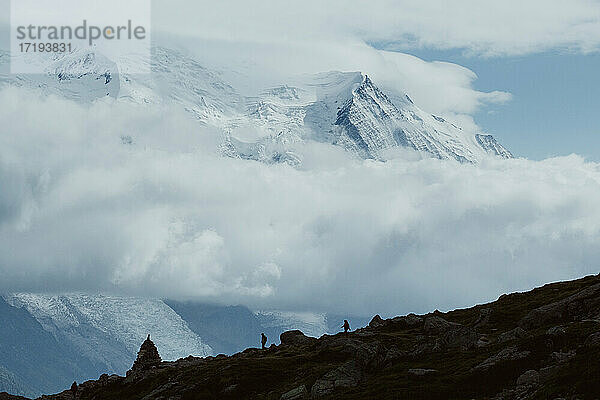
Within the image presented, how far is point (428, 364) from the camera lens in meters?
89.4

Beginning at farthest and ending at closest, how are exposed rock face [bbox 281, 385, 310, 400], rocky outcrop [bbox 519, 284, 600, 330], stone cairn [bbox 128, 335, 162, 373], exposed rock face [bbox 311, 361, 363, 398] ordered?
1. stone cairn [bbox 128, 335, 162, 373]
2. rocky outcrop [bbox 519, 284, 600, 330]
3. exposed rock face [bbox 281, 385, 310, 400]
4. exposed rock face [bbox 311, 361, 363, 398]

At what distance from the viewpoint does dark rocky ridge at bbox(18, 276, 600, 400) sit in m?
73.9

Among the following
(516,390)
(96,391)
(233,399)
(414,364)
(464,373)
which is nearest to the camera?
(516,390)

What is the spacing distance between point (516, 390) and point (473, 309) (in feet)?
237

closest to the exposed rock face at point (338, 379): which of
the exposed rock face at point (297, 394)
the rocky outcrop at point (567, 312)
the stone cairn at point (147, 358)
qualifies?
the exposed rock face at point (297, 394)

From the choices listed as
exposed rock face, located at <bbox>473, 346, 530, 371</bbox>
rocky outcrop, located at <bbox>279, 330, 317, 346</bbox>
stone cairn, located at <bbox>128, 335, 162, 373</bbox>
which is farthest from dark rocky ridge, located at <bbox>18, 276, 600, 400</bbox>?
stone cairn, located at <bbox>128, 335, 162, 373</bbox>

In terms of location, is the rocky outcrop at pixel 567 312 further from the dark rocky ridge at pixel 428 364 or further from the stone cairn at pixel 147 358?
the stone cairn at pixel 147 358

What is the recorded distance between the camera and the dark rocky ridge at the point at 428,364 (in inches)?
2908

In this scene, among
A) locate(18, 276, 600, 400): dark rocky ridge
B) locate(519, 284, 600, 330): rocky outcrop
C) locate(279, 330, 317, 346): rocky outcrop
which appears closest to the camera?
locate(18, 276, 600, 400): dark rocky ridge

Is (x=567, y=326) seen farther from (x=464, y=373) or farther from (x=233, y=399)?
(x=233, y=399)

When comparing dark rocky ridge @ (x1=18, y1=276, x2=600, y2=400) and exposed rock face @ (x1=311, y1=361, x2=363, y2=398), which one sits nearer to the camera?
dark rocky ridge @ (x1=18, y1=276, x2=600, y2=400)

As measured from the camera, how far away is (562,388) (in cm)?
6612

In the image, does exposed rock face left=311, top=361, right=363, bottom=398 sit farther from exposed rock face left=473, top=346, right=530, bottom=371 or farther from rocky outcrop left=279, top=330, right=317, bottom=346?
rocky outcrop left=279, top=330, right=317, bottom=346

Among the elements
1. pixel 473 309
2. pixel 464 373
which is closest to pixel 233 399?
pixel 464 373
